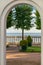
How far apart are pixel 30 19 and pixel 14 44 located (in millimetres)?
2482

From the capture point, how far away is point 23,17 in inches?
685

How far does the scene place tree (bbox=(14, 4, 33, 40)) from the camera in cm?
1712

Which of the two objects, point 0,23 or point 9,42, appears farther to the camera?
point 9,42

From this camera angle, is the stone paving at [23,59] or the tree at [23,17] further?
the tree at [23,17]

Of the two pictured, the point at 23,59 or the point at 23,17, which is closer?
the point at 23,59

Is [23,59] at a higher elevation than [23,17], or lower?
lower

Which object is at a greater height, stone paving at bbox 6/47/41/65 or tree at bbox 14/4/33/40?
tree at bbox 14/4/33/40

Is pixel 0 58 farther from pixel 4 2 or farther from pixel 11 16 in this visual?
pixel 11 16

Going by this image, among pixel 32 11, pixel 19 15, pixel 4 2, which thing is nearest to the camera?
pixel 4 2

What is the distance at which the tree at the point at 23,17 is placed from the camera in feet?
56.2

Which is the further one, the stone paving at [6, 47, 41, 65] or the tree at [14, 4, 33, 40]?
the tree at [14, 4, 33, 40]

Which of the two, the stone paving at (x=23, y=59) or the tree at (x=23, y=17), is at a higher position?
the tree at (x=23, y=17)

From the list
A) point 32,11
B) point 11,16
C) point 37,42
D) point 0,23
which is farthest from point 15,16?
point 0,23

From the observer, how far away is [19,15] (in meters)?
17.1
